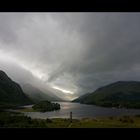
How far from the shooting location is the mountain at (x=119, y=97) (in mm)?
105125

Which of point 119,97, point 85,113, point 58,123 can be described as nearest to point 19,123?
point 58,123

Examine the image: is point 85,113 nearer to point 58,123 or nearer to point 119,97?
point 58,123

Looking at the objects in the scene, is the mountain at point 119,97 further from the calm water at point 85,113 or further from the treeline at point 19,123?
the treeline at point 19,123

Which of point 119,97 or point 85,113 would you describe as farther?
point 119,97

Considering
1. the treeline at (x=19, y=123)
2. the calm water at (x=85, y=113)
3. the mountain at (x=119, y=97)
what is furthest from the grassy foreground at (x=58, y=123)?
the mountain at (x=119, y=97)

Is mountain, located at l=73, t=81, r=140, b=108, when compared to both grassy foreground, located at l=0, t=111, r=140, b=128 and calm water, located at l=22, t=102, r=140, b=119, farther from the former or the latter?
grassy foreground, located at l=0, t=111, r=140, b=128

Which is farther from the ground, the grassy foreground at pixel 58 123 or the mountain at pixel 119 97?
the mountain at pixel 119 97

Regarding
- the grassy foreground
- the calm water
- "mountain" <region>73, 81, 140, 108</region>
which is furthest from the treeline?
"mountain" <region>73, 81, 140, 108</region>

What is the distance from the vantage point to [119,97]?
127 m

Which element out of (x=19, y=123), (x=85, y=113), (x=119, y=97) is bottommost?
(x=19, y=123)

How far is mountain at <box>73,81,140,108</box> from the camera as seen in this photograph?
345ft
